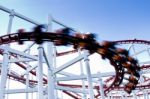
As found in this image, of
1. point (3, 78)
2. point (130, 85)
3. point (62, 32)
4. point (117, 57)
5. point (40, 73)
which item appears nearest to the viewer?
point (40, 73)

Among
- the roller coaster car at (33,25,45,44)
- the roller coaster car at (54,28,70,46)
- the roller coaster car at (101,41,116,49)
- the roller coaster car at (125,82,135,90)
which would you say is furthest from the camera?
the roller coaster car at (125,82,135,90)

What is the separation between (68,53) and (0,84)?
7.57 m

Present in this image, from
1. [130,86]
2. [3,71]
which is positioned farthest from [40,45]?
[130,86]

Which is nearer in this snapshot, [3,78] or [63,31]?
[63,31]

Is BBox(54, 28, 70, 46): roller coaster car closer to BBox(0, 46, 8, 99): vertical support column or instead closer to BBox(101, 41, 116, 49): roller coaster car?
BBox(101, 41, 116, 49): roller coaster car

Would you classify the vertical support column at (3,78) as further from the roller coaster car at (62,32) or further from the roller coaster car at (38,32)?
the roller coaster car at (62,32)

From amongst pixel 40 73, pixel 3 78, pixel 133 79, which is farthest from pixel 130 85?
pixel 3 78

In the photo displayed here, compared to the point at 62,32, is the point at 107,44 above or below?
below

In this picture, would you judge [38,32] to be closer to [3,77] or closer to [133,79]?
[3,77]

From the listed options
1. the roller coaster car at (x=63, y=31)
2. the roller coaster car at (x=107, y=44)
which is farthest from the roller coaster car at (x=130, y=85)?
the roller coaster car at (x=63, y=31)

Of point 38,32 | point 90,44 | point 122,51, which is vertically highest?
point 38,32

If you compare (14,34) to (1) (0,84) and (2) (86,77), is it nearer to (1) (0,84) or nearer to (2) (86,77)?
(1) (0,84)

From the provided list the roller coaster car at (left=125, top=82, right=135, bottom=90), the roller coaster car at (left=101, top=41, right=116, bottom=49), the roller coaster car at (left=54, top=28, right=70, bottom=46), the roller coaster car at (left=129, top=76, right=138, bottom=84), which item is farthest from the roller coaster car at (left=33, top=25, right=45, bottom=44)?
the roller coaster car at (left=125, top=82, right=135, bottom=90)

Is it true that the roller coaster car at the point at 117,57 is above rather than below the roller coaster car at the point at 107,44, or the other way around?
below
